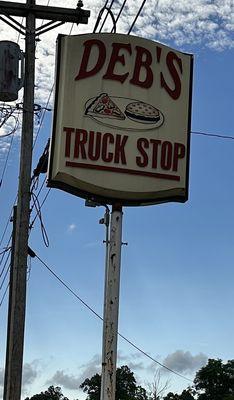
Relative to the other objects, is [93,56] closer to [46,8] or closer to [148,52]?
[148,52]

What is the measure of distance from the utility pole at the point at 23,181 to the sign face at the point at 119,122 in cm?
447

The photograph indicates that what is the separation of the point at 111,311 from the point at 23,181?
567 cm

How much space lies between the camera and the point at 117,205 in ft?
33.9

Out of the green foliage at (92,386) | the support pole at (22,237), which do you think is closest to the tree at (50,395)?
the green foliage at (92,386)

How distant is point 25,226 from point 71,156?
4.89 meters

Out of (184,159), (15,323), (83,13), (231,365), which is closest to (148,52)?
(184,159)

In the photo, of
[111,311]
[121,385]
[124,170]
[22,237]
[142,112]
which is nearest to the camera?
[111,311]

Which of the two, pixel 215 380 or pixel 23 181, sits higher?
pixel 215 380

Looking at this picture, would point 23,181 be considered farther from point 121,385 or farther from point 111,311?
point 121,385

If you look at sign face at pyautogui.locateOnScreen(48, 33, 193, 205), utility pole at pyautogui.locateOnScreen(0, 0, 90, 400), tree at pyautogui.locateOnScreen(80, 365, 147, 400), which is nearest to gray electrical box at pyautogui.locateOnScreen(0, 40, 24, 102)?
utility pole at pyautogui.locateOnScreen(0, 0, 90, 400)

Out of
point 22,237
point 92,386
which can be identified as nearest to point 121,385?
point 92,386

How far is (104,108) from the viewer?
10180 mm

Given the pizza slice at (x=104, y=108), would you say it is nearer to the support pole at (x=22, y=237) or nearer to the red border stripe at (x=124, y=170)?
the red border stripe at (x=124, y=170)

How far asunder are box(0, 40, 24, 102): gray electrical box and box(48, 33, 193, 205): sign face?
4.37m
